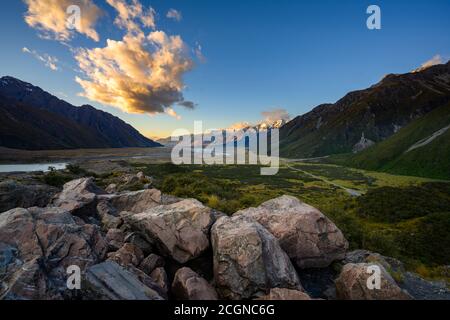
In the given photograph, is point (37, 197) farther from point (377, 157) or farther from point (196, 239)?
point (377, 157)

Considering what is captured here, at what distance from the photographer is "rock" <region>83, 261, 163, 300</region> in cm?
803

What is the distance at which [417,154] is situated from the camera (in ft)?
414

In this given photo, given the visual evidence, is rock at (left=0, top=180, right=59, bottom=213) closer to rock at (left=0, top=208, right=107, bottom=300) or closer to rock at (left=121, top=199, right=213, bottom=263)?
rock at (left=0, top=208, right=107, bottom=300)

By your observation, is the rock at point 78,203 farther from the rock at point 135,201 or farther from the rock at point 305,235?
the rock at point 305,235

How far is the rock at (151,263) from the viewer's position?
36.2ft

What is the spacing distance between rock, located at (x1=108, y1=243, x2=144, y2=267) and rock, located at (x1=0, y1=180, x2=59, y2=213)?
9.54 metres

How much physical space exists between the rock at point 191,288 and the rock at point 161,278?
1.28 ft

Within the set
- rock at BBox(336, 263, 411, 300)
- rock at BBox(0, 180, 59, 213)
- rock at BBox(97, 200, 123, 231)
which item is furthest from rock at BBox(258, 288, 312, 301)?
rock at BBox(0, 180, 59, 213)

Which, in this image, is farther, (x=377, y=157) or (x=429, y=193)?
(x=377, y=157)

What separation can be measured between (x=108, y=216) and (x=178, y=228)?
6.65 metres

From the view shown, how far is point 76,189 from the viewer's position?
21.1 meters

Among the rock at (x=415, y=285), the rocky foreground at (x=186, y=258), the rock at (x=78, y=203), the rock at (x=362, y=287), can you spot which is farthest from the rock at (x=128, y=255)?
the rock at (x=415, y=285)
